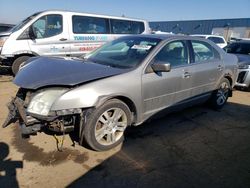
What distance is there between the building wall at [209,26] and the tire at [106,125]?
3313cm

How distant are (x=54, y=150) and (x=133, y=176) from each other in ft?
3.92

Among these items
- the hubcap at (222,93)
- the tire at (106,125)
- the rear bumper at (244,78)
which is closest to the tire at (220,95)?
the hubcap at (222,93)

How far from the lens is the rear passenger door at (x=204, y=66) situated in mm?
4688

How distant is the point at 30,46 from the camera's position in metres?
7.60

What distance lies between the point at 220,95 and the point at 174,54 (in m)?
1.89

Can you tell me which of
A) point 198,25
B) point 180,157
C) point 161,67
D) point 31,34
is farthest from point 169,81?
point 198,25

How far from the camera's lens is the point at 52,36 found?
25.7 feet

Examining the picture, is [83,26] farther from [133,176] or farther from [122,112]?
[133,176]

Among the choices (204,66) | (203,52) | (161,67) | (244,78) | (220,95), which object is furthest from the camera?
(244,78)

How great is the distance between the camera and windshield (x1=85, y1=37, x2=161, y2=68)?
12.9 feet

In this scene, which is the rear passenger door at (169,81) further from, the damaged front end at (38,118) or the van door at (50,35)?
the van door at (50,35)

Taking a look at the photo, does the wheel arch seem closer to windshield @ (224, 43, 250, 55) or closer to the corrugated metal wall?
windshield @ (224, 43, 250, 55)

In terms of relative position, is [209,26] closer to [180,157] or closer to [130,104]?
[130,104]

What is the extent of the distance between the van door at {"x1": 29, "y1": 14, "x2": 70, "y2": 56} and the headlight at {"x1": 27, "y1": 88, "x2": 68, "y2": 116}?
5.00m
